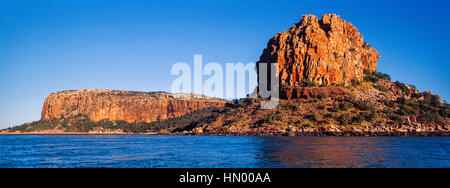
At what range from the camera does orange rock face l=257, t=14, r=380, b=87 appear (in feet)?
414

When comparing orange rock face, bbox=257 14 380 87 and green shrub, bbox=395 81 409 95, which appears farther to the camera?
green shrub, bbox=395 81 409 95

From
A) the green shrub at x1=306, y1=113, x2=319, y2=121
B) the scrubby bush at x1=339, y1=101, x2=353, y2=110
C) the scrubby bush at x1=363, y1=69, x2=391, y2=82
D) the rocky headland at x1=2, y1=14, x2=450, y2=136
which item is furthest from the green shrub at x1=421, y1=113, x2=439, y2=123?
the green shrub at x1=306, y1=113, x2=319, y2=121

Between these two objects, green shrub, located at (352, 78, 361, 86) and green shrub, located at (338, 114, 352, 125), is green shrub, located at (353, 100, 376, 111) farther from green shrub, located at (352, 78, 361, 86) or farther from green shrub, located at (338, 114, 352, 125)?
green shrub, located at (352, 78, 361, 86)

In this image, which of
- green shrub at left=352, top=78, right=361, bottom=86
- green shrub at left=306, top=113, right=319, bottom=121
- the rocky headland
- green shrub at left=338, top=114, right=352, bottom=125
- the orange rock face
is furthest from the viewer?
green shrub at left=352, top=78, right=361, bottom=86

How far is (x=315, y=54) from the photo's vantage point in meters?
126

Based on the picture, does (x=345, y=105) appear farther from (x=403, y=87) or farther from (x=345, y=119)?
(x=403, y=87)

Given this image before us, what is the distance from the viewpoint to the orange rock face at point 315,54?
126m

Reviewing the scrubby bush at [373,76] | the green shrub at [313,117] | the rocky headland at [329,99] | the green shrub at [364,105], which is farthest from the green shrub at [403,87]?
the green shrub at [313,117]
